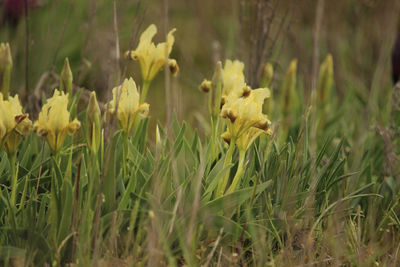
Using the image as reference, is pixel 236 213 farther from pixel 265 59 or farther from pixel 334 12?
pixel 334 12

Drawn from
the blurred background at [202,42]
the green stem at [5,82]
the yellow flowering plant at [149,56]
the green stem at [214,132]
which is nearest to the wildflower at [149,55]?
the yellow flowering plant at [149,56]

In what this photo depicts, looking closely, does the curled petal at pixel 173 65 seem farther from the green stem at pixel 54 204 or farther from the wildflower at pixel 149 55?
the green stem at pixel 54 204

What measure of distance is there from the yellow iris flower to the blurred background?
2.21ft

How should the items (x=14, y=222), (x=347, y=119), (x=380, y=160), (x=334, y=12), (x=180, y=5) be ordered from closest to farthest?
(x=14, y=222) < (x=380, y=160) < (x=347, y=119) < (x=334, y=12) < (x=180, y=5)

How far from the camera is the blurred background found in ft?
6.59

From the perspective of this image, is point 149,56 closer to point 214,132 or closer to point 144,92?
point 144,92

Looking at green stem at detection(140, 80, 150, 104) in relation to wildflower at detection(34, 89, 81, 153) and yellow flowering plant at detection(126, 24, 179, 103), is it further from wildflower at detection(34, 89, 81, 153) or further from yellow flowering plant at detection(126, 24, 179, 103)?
wildflower at detection(34, 89, 81, 153)

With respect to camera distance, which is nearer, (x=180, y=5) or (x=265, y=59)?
(x=265, y=59)

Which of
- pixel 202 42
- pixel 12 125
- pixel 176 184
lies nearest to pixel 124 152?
pixel 176 184

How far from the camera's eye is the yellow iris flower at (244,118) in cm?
117

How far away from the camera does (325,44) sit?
3.10 m

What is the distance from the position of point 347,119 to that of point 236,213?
41.1 inches

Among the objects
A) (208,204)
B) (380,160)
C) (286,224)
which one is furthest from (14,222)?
(380,160)

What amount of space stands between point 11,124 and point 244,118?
414 millimetres
